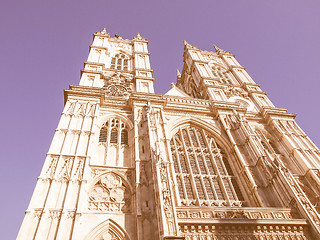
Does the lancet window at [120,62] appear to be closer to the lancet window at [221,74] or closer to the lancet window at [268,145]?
the lancet window at [221,74]

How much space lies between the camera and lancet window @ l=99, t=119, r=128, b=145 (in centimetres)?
1589

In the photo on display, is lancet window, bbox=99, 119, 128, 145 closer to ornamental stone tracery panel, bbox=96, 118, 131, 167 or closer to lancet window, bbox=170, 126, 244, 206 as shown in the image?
ornamental stone tracery panel, bbox=96, 118, 131, 167

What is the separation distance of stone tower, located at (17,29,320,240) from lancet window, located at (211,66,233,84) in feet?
11.0

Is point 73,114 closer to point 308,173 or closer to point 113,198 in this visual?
point 113,198

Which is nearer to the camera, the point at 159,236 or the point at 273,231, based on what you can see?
the point at 159,236

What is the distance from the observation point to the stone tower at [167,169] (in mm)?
10789

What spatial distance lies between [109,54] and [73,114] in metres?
11.7

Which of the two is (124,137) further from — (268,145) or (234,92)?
(234,92)

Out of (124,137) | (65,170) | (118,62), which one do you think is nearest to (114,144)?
(124,137)

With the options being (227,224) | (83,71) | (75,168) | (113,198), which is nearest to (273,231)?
(227,224)

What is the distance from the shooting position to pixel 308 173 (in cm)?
1579

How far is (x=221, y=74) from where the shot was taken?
28.5 metres

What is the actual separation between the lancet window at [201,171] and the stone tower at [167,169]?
0.21 feet

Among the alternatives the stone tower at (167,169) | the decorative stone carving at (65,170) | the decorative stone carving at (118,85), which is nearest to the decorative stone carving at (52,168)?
the stone tower at (167,169)
